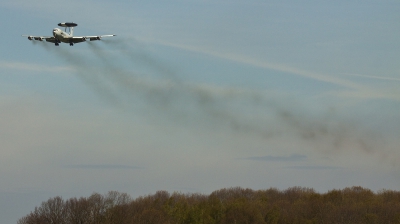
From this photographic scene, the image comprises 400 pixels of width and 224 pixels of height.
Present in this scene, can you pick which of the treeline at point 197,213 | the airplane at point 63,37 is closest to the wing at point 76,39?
the airplane at point 63,37

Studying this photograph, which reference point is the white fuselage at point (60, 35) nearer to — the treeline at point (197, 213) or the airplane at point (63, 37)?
the airplane at point (63, 37)

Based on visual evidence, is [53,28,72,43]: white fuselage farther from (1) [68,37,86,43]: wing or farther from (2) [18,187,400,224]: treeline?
(2) [18,187,400,224]: treeline

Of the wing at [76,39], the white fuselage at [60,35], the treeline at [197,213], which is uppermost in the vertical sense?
the white fuselage at [60,35]

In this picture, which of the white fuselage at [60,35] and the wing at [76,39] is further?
the white fuselage at [60,35]

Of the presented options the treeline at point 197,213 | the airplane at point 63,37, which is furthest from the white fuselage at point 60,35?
the treeline at point 197,213

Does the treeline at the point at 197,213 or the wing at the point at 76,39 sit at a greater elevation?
the wing at the point at 76,39

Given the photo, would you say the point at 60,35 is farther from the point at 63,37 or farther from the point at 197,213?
the point at 197,213

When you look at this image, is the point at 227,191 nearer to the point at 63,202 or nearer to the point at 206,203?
the point at 206,203

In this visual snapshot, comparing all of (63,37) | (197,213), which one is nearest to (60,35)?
(63,37)

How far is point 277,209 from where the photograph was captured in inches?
3703

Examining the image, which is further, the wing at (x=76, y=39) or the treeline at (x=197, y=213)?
the treeline at (x=197, y=213)

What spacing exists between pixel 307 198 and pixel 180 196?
88.5 feet

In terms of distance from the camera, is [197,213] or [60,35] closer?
[60,35]

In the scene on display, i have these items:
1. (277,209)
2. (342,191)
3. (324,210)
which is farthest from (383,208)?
(342,191)
